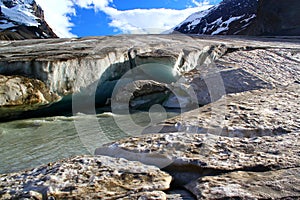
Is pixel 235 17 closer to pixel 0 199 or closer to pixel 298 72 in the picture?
pixel 298 72

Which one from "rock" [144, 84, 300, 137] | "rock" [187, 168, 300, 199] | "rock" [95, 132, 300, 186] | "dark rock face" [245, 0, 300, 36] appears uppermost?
"dark rock face" [245, 0, 300, 36]

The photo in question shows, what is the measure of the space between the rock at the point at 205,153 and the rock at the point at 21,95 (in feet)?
10.9

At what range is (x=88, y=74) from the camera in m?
6.75

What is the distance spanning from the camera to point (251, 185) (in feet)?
A: 7.90

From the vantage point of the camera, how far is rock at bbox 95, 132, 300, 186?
8.92 ft

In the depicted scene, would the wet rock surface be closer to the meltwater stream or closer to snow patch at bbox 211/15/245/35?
the meltwater stream

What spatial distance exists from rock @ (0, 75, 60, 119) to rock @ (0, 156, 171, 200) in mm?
3287

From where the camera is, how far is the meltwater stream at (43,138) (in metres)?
3.90

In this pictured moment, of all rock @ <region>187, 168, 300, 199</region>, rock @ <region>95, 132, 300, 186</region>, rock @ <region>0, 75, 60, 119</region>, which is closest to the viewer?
rock @ <region>187, 168, 300, 199</region>

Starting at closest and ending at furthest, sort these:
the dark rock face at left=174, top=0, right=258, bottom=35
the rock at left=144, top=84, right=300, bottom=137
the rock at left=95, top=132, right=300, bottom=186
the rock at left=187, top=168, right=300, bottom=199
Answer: the rock at left=187, top=168, right=300, bottom=199 → the rock at left=95, top=132, right=300, bottom=186 → the rock at left=144, top=84, right=300, bottom=137 → the dark rock face at left=174, top=0, right=258, bottom=35

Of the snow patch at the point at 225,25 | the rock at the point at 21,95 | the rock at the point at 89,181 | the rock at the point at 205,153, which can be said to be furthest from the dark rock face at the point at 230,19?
the rock at the point at 89,181

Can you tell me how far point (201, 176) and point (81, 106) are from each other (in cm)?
469


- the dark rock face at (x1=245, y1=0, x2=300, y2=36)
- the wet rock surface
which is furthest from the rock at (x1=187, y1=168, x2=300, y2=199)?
the dark rock face at (x1=245, y1=0, x2=300, y2=36)

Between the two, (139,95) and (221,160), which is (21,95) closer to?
(139,95)
